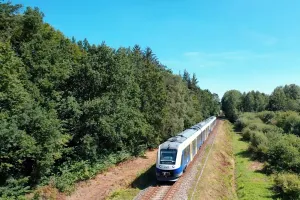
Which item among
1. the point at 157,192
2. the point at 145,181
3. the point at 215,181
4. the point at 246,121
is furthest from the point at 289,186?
the point at 246,121

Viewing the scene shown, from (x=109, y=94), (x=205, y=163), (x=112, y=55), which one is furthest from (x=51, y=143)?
(x=205, y=163)

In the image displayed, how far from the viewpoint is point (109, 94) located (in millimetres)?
26609

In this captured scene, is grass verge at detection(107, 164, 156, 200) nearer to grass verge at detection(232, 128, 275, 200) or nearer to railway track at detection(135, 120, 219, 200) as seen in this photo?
railway track at detection(135, 120, 219, 200)

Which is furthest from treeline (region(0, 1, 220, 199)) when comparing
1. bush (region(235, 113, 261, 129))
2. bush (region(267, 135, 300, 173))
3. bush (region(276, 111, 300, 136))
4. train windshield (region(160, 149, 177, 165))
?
bush (region(235, 113, 261, 129))

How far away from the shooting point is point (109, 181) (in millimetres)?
24016

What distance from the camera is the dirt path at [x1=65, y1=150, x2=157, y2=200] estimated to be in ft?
68.8

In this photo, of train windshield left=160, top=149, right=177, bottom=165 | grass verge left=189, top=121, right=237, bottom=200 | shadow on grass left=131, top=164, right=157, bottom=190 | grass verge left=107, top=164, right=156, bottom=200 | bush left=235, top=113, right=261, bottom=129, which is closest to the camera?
grass verge left=107, top=164, right=156, bottom=200

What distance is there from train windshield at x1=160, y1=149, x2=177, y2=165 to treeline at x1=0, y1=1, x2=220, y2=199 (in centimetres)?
578

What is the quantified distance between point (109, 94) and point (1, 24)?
13101 mm

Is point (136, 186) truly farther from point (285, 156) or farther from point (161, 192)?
point (285, 156)

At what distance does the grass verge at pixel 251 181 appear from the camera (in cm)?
2369

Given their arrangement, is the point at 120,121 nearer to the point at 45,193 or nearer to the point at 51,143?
the point at 51,143

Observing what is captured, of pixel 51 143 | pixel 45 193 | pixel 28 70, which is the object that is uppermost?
pixel 28 70


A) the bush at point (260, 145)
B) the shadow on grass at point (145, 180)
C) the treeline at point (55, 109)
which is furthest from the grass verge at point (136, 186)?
the bush at point (260, 145)
